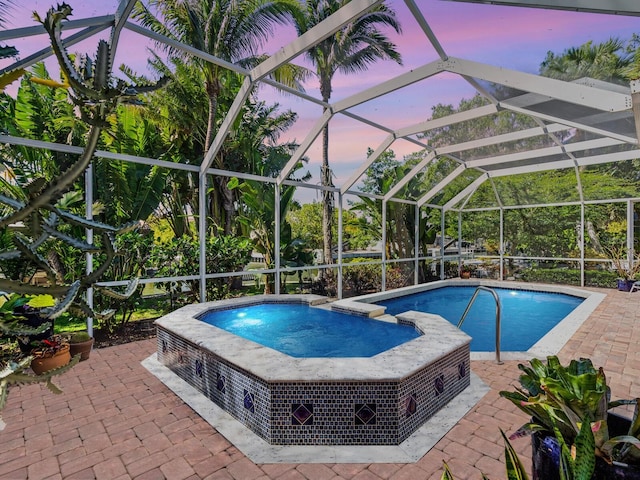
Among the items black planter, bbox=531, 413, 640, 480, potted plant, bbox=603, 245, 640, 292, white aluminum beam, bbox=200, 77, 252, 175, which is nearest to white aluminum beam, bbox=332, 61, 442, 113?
white aluminum beam, bbox=200, 77, 252, 175

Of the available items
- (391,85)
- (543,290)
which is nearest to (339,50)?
(391,85)

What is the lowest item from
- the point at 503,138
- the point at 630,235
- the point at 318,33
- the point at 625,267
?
the point at 625,267

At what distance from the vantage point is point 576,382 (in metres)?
2.12

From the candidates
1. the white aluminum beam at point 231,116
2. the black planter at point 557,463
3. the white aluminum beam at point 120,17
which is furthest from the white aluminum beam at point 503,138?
the white aluminum beam at point 120,17

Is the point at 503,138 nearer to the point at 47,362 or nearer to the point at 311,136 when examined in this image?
the point at 311,136

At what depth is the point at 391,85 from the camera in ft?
21.2

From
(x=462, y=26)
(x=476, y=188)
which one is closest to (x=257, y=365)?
(x=462, y=26)

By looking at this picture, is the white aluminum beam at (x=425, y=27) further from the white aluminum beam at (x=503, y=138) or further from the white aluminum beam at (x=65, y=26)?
the white aluminum beam at (x=503, y=138)

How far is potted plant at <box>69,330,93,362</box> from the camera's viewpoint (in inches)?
209

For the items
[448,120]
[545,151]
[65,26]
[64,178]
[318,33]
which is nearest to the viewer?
[64,178]

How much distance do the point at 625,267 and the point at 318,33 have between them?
491 inches

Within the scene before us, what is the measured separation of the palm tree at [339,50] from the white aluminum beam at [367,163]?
5.80 feet

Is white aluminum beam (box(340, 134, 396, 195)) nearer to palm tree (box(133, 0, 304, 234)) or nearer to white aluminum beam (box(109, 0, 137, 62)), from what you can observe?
palm tree (box(133, 0, 304, 234))

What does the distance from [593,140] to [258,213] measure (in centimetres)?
866
